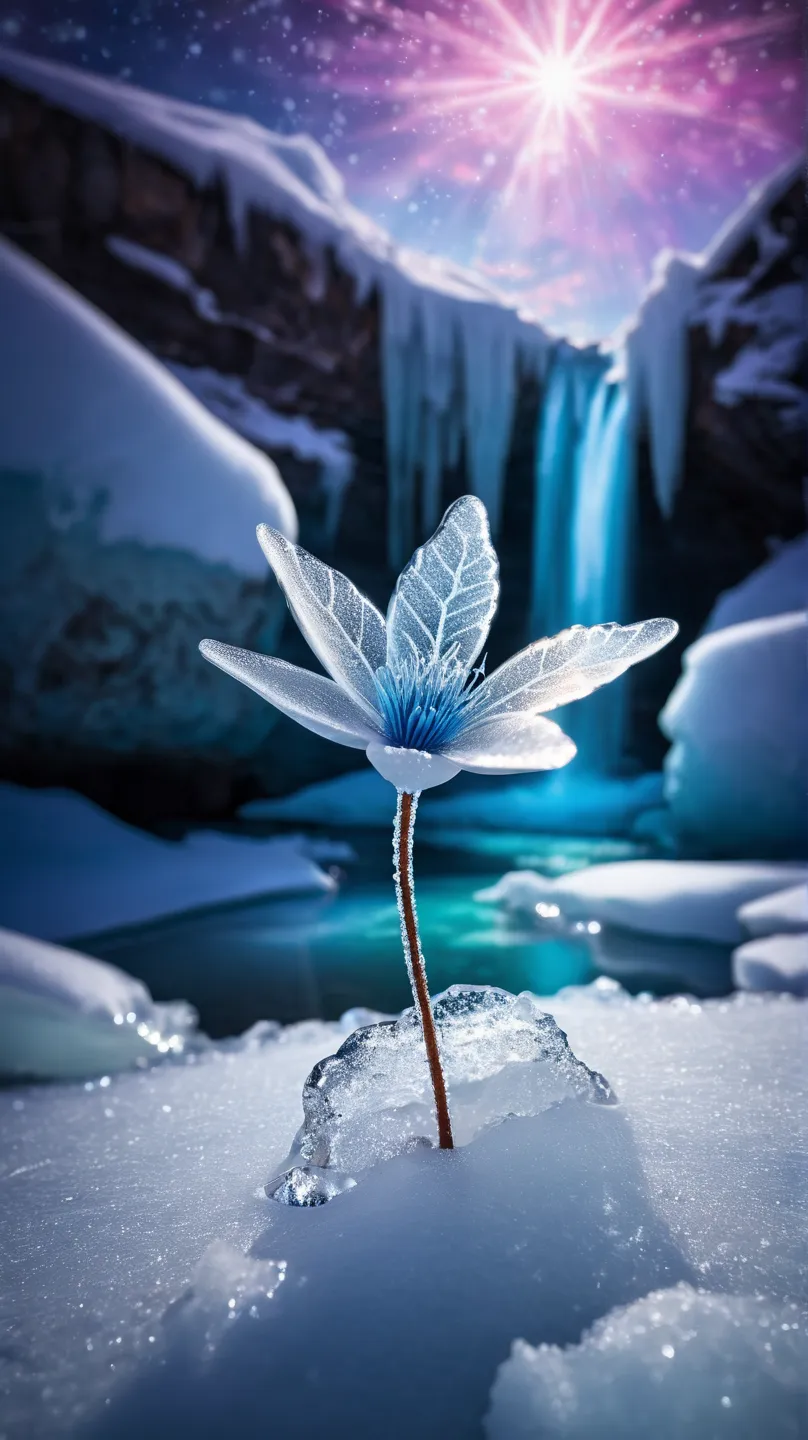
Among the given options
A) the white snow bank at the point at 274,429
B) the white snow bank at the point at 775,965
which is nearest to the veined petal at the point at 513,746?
the white snow bank at the point at 775,965

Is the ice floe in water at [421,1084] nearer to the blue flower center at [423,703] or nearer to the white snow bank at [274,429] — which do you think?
the blue flower center at [423,703]

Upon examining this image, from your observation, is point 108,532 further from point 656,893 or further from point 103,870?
point 656,893

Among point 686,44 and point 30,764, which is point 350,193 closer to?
point 686,44

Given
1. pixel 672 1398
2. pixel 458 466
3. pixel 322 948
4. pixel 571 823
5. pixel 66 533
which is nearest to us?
pixel 672 1398

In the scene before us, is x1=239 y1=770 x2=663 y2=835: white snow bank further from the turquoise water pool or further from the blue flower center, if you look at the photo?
the blue flower center

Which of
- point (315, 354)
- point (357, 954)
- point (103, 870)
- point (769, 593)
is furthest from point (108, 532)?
point (769, 593)

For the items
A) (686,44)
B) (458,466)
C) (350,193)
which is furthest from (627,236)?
(458,466)
